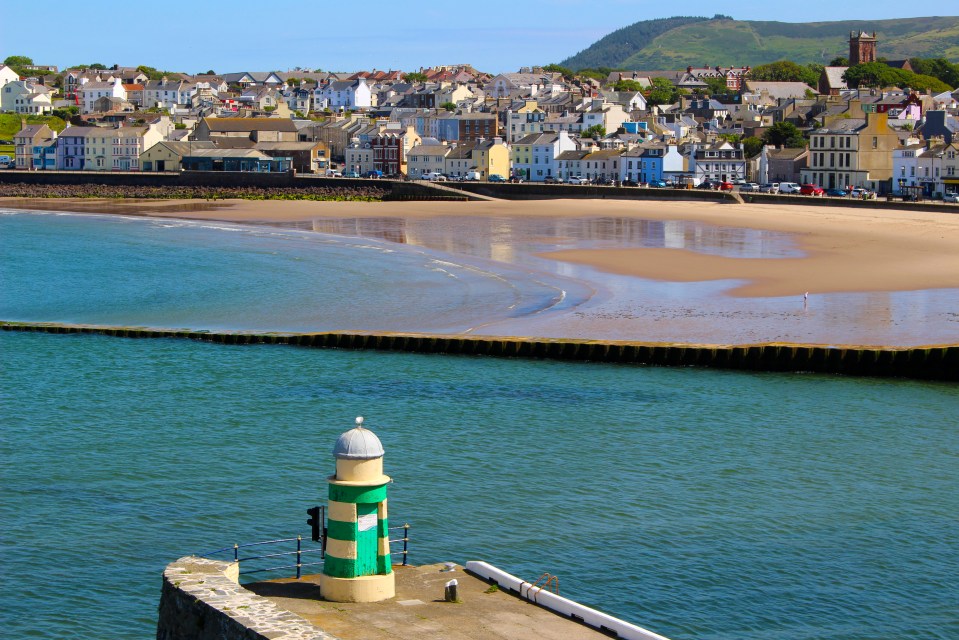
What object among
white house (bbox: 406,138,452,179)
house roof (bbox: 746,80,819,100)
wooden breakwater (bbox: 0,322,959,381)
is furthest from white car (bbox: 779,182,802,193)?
house roof (bbox: 746,80,819,100)

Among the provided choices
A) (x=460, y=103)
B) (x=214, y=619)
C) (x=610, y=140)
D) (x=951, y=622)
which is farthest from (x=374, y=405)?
(x=460, y=103)

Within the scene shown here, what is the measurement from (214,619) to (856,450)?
15.0m

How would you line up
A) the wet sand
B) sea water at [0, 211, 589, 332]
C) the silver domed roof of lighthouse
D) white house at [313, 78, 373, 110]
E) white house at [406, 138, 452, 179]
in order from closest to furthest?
the silver domed roof of lighthouse → the wet sand → sea water at [0, 211, 589, 332] → white house at [406, 138, 452, 179] → white house at [313, 78, 373, 110]

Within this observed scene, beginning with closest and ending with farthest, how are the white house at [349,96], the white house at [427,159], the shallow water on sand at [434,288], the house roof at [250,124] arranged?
1. the shallow water on sand at [434,288]
2. the white house at [427,159]
3. the house roof at [250,124]
4. the white house at [349,96]

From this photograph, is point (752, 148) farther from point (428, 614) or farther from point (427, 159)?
point (428, 614)

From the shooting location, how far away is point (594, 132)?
395 ft

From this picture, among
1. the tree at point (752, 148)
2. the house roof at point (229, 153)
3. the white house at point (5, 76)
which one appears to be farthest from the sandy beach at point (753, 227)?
the white house at point (5, 76)

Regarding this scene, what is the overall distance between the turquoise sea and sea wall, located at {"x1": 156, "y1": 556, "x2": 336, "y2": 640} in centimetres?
286

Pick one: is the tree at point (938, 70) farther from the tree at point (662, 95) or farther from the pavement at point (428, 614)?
the pavement at point (428, 614)

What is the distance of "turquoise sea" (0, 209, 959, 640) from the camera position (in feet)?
52.4

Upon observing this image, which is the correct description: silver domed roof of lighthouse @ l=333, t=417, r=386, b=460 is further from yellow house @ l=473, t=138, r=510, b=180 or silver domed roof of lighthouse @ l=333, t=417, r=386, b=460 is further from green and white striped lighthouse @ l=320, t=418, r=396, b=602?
yellow house @ l=473, t=138, r=510, b=180

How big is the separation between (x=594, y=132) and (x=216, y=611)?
→ 11174 cm

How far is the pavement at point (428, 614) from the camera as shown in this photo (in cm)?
1151

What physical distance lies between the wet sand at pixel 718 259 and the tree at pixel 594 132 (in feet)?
108
